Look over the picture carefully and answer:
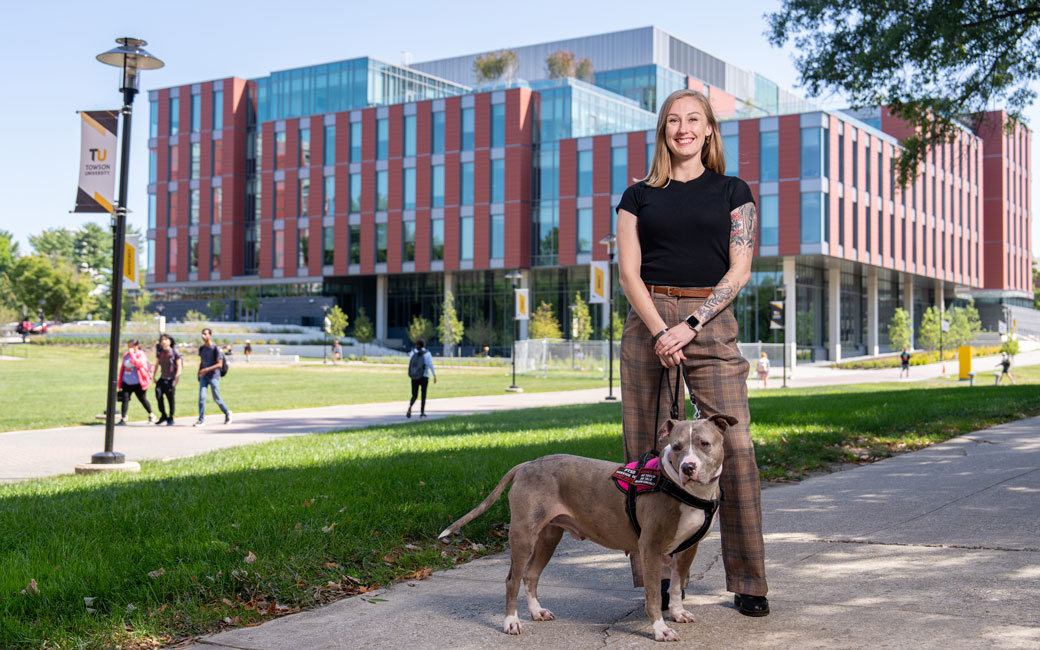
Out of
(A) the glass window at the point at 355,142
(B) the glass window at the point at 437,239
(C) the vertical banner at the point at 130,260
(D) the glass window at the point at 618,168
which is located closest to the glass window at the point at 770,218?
(D) the glass window at the point at 618,168

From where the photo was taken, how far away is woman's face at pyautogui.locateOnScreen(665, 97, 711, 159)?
4.43 m

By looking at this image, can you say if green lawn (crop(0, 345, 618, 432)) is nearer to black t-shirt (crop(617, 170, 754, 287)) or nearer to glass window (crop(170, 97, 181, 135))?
black t-shirt (crop(617, 170, 754, 287))

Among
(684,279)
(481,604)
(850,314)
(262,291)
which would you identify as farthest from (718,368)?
(262,291)

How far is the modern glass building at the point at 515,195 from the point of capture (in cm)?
5575

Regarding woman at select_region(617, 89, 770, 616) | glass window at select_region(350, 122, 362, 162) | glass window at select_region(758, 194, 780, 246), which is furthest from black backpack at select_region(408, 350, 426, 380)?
glass window at select_region(350, 122, 362, 162)

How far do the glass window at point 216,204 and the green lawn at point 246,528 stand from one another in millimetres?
68931

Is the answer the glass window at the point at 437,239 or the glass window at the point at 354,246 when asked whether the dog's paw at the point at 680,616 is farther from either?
the glass window at the point at 354,246

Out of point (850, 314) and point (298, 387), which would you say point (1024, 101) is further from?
point (850, 314)

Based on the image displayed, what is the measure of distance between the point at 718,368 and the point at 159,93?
83534mm

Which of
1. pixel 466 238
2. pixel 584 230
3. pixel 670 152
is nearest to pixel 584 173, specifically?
pixel 584 230

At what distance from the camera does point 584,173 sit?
193ft

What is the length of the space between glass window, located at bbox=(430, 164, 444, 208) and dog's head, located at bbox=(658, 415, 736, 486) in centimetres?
6135

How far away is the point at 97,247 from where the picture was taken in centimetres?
13200

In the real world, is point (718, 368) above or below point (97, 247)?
below
